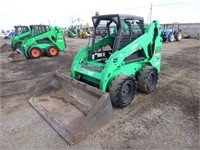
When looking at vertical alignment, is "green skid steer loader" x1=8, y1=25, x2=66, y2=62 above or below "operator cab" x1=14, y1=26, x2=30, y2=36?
below

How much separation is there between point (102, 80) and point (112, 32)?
172 centimetres

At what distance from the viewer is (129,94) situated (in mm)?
3738

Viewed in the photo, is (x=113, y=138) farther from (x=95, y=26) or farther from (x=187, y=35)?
(x=187, y=35)

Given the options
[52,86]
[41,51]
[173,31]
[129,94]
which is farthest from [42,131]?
[173,31]

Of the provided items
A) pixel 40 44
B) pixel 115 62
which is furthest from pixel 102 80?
pixel 40 44

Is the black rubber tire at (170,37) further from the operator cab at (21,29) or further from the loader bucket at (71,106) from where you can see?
the loader bucket at (71,106)

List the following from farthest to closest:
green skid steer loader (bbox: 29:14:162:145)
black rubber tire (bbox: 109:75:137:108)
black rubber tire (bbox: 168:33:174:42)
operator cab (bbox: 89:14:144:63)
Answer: black rubber tire (bbox: 168:33:174:42)
operator cab (bbox: 89:14:144:63)
black rubber tire (bbox: 109:75:137:108)
green skid steer loader (bbox: 29:14:162:145)

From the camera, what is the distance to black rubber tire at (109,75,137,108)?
330cm

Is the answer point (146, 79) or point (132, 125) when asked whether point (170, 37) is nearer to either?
point (146, 79)

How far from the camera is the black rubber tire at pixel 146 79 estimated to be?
405 cm

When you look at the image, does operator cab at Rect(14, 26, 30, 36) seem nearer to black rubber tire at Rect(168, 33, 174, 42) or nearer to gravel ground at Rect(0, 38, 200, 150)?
gravel ground at Rect(0, 38, 200, 150)

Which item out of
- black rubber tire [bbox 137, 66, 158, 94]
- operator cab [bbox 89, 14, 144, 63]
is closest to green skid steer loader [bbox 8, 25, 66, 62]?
operator cab [bbox 89, 14, 144, 63]

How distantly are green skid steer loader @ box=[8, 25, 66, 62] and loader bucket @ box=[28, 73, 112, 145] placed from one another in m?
5.83

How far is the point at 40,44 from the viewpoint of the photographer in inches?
375
